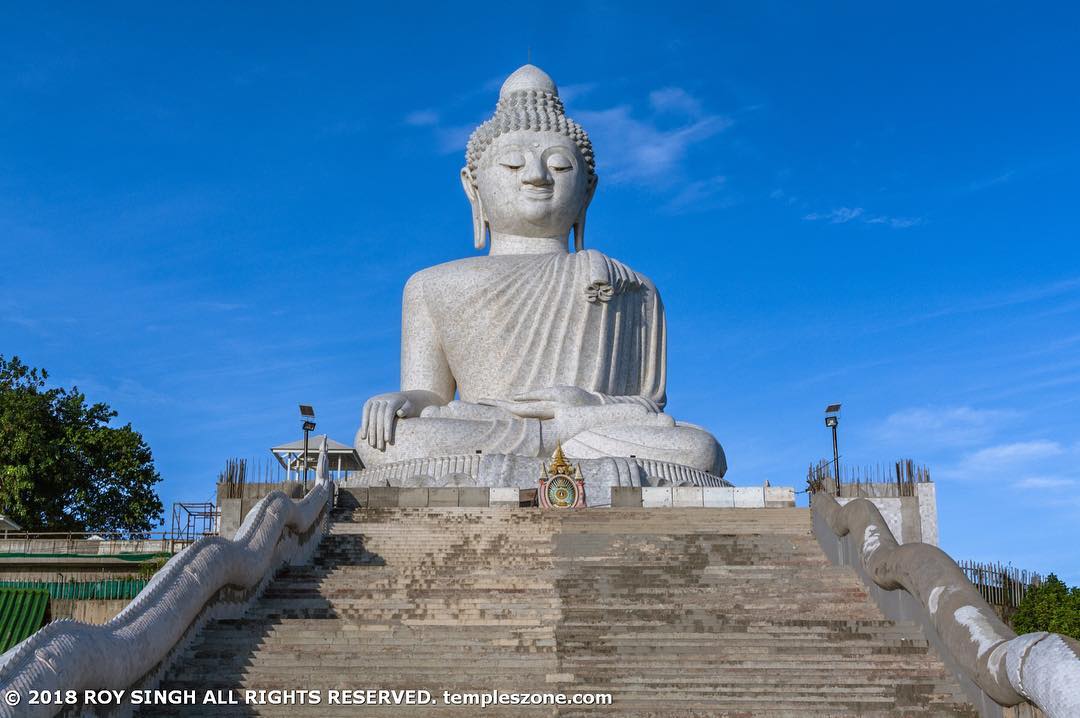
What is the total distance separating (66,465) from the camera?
23.8m

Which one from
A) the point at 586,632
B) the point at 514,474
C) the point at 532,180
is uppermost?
the point at 532,180

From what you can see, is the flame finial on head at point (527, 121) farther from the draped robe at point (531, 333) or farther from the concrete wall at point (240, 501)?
the concrete wall at point (240, 501)

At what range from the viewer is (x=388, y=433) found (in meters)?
17.1

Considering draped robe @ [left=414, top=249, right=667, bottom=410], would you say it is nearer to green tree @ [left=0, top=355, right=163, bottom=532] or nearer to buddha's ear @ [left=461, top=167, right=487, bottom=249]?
buddha's ear @ [left=461, top=167, right=487, bottom=249]

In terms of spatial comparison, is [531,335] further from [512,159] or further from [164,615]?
[164,615]

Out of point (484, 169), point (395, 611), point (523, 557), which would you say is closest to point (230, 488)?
point (523, 557)

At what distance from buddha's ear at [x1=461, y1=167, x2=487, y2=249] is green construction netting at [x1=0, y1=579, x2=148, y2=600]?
8.77m

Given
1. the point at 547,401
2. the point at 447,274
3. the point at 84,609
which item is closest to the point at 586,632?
the point at 84,609

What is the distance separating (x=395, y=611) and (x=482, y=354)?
976cm

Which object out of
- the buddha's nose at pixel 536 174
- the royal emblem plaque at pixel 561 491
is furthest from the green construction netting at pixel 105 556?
the buddha's nose at pixel 536 174

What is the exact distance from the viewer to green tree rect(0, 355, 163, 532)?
23.0 meters

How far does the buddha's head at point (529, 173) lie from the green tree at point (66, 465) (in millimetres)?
8466

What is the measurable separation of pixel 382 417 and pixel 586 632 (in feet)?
28.8

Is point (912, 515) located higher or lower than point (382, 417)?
lower
